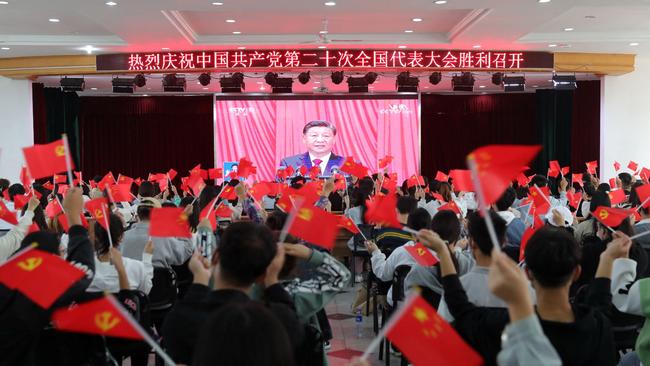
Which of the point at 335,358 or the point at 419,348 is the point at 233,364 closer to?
the point at 419,348

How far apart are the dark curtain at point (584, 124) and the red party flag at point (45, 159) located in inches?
465

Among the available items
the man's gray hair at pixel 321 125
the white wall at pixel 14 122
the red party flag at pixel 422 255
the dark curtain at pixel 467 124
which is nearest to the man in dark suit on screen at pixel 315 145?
the man's gray hair at pixel 321 125

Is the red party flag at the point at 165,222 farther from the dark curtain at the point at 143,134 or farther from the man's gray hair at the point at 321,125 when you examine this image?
the dark curtain at the point at 143,134

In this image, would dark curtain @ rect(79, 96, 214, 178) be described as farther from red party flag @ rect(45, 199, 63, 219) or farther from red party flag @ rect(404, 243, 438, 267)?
red party flag @ rect(404, 243, 438, 267)

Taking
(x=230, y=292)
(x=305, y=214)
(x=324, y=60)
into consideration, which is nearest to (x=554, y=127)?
(x=324, y=60)

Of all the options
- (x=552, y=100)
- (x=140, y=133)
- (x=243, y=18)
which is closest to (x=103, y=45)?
(x=243, y=18)

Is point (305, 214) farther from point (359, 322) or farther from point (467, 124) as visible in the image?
point (467, 124)

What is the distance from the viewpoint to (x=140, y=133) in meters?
16.4

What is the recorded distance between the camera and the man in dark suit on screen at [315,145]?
47.0ft

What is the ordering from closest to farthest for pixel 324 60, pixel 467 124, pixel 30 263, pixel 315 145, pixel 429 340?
pixel 429 340, pixel 30 263, pixel 324 60, pixel 315 145, pixel 467 124

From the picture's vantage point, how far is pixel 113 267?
11.4ft

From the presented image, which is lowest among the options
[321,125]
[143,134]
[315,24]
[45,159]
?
[45,159]

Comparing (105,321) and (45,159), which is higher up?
(45,159)

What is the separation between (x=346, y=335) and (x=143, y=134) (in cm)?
1175
